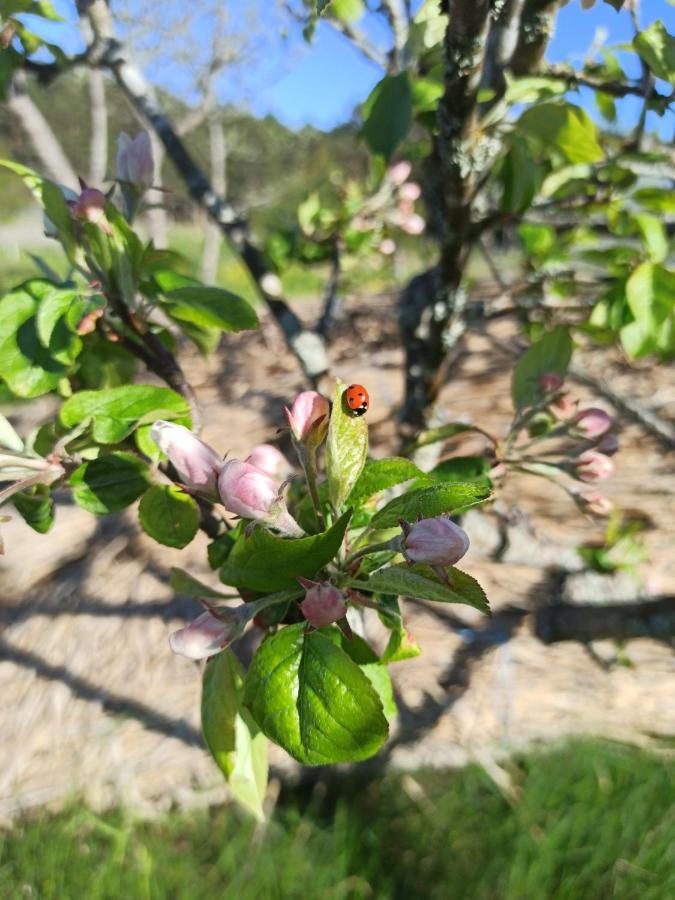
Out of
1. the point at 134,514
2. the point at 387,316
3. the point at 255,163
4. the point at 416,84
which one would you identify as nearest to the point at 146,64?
the point at 387,316

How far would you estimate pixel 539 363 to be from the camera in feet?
2.04

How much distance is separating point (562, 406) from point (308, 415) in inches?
12.6

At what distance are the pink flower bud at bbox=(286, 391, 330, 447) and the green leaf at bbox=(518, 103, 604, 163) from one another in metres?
0.37

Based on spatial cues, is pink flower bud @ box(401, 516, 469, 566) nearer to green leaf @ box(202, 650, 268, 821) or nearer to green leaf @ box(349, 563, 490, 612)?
green leaf @ box(349, 563, 490, 612)

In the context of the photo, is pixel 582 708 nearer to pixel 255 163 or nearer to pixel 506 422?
pixel 506 422

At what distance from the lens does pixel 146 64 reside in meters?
2.91

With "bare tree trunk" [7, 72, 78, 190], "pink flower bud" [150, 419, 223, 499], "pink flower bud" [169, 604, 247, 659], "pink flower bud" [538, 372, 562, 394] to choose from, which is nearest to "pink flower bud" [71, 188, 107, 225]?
"pink flower bud" [150, 419, 223, 499]

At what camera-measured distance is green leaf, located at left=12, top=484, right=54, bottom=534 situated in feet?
1.48

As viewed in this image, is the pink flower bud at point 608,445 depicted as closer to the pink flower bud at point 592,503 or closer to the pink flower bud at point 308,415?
the pink flower bud at point 592,503

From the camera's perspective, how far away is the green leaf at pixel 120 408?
0.43m

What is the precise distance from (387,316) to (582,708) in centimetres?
152

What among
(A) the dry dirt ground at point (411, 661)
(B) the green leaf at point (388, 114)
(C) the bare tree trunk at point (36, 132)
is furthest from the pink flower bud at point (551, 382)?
(C) the bare tree trunk at point (36, 132)

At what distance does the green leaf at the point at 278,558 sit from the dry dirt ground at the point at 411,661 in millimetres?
688

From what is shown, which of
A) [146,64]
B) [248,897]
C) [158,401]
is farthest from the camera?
[146,64]
